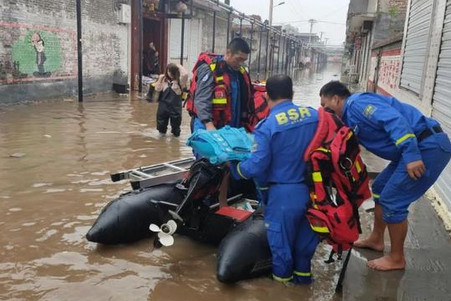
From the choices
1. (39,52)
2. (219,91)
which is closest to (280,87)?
(219,91)

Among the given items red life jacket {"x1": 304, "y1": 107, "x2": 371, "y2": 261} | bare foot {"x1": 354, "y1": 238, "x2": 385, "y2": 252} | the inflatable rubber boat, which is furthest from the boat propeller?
bare foot {"x1": 354, "y1": 238, "x2": 385, "y2": 252}

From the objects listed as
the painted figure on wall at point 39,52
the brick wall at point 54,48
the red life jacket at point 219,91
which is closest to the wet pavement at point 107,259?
the red life jacket at point 219,91

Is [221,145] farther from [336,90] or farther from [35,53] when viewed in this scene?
[35,53]

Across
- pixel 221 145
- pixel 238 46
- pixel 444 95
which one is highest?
pixel 238 46

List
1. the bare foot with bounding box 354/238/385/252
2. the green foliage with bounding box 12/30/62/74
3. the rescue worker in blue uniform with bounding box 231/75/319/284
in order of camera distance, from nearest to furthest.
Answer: the rescue worker in blue uniform with bounding box 231/75/319/284 → the bare foot with bounding box 354/238/385/252 → the green foliage with bounding box 12/30/62/74

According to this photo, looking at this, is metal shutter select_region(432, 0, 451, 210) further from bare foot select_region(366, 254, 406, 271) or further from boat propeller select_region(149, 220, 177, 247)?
boat propeller select_region(149, 220, 177, 247)

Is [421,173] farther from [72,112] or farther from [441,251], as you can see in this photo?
[72,112]

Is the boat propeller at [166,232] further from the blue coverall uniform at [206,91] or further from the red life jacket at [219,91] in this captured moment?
the red life jacket at [219,91]

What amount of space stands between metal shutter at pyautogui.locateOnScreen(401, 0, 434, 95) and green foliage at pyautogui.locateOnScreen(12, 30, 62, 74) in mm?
9885

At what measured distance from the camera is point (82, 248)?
412cm

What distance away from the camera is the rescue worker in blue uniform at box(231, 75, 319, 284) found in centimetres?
343

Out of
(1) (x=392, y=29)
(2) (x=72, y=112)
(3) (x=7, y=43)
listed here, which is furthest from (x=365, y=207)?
(1) (x=392, y=29)

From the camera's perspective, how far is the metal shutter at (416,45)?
770 cm

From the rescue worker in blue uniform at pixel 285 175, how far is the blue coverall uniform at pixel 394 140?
432 millimetres
